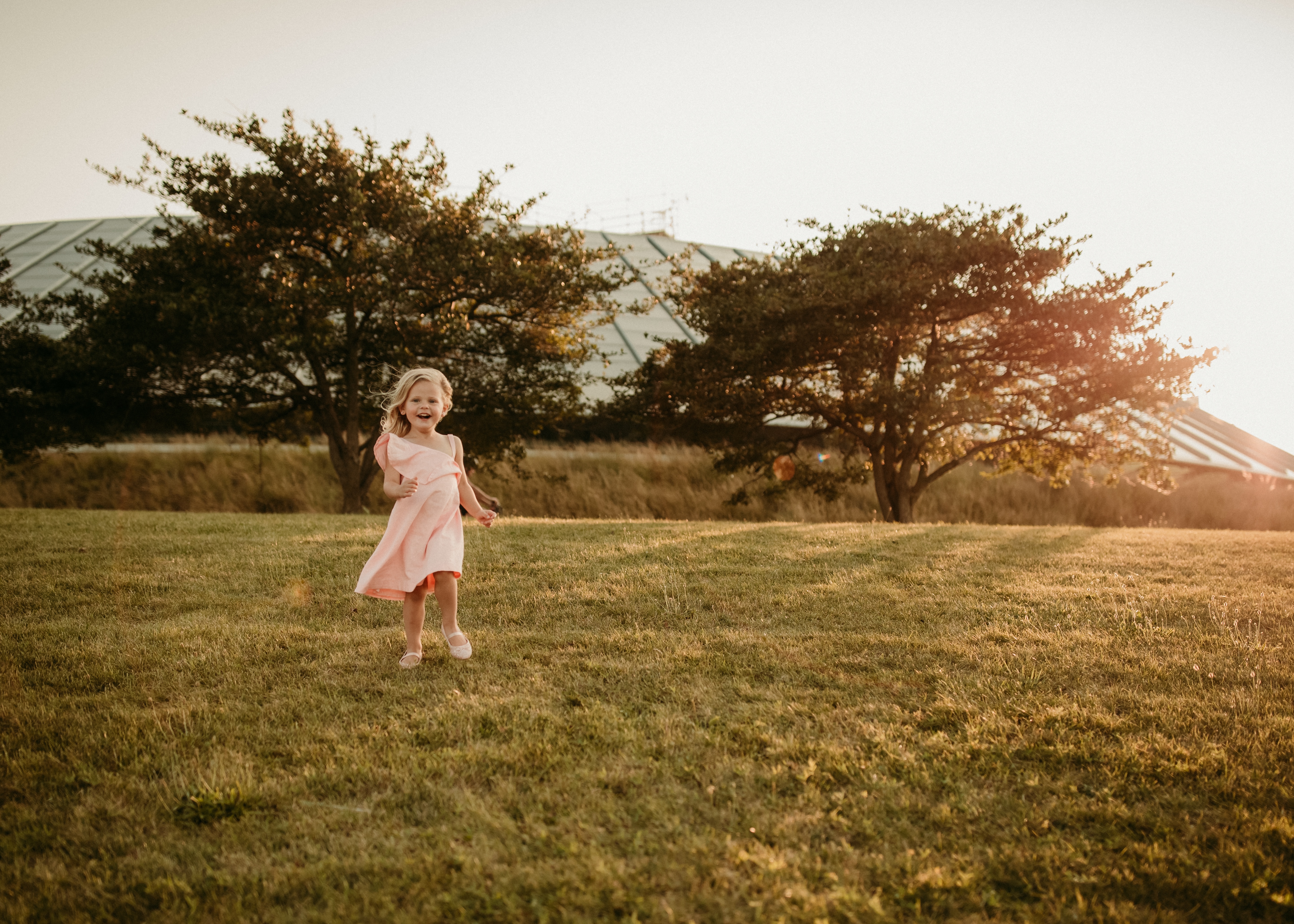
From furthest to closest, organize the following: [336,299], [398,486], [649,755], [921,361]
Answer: [921,361], [336,299], [398,486], [649,755]

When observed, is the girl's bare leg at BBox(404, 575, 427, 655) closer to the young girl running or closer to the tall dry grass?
the young girl running

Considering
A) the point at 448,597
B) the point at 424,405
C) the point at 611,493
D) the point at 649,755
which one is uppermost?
the point at 424,405

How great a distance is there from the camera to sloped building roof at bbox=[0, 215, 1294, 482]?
25.7m

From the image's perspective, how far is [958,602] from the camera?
245 inches

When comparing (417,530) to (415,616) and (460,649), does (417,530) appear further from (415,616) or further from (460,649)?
(460,649)

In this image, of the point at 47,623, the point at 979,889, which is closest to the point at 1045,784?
the point at 979,889

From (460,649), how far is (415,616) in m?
0.34

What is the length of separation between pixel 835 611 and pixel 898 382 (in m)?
9.47

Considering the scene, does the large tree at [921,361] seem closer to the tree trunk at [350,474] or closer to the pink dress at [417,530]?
the tree trunk at [350,474]

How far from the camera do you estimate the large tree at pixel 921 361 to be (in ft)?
44.7

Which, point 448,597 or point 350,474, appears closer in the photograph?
point 448,597

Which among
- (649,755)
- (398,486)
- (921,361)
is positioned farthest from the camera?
(921,361)

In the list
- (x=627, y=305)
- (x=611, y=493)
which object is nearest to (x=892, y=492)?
(x=611, y=493)

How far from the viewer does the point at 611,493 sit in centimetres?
1822
